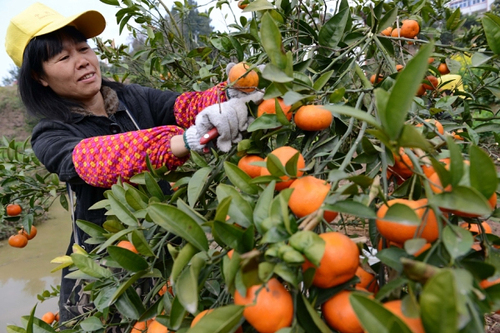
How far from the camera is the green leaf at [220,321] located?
1.13 ft

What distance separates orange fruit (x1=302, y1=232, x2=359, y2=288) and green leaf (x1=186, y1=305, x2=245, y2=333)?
0.29 feet

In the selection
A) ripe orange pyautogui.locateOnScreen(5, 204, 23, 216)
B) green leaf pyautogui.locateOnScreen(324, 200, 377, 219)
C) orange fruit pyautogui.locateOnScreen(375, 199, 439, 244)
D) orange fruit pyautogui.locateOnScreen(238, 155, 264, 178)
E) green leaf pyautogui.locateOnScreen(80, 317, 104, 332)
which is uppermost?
green leaf pyautogui.locateOnScreen(324, 200, 377, 219)

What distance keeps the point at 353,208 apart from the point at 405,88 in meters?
0.13

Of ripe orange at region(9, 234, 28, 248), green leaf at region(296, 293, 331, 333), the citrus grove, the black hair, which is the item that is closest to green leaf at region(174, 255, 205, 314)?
the citrus grove

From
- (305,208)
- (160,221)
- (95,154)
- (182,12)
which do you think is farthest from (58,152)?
(182,12)

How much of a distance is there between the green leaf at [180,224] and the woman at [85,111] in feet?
1.14

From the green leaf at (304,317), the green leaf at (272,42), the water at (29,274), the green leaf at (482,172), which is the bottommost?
the water at (29,274)

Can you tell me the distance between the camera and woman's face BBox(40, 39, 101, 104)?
43.4 inches

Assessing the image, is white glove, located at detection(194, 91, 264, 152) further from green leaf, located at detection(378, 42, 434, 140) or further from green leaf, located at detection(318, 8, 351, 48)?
green leaf, located at detection(378, 42, 434, 140)

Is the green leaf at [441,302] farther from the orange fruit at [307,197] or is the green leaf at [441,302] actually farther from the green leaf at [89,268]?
the green leaf at [89,268]

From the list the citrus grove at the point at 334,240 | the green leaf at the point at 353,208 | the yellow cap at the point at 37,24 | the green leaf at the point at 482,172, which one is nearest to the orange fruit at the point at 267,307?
the citrus grove at the point at 334,240

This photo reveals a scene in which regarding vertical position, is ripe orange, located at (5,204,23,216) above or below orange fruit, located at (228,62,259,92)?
below

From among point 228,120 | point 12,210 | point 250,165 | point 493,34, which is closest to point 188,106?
point 228,120

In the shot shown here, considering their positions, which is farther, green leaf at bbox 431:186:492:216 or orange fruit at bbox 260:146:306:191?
orange fruit at bbox 260:146:306:191
